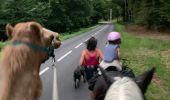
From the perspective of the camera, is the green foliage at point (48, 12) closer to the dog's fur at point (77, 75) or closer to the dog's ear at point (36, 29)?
the dog's fur at point (77, 75)

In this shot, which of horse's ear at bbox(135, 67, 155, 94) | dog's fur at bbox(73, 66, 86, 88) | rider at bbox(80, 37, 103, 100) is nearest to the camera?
horse's ear at bbox(135, 67, 155, 94)

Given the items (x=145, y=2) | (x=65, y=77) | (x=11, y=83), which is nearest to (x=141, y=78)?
(x=11, y=83)

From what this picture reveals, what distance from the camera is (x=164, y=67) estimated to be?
16078mm

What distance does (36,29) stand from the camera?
362 centimetres

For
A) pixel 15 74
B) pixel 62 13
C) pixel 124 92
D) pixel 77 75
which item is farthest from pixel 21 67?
pixel 62 13

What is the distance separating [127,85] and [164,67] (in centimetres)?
1324

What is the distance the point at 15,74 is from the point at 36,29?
1.44ft

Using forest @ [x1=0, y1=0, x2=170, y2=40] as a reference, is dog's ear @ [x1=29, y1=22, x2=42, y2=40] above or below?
above

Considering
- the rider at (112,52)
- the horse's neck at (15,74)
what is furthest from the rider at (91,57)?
the horse's neck at (15,74)

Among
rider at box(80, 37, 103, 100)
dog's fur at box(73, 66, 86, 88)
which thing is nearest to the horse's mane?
rider at box(80, 37, 103, 100)

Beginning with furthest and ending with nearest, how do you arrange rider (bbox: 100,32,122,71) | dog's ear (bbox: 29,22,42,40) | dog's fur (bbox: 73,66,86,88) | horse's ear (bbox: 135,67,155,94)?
dog's fur (bbox: 73,66,86,88) → rider (bbox: 100,32,122,71) → horse's ear (bbox: 135,67,155,94) → dog's ear (bbox: 29,22,42,40)

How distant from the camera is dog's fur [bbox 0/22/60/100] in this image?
11.3 ft

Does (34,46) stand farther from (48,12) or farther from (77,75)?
Result: (48,12)

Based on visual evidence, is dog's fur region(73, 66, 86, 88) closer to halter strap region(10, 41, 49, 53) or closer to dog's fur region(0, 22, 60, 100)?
halter strap region(10, 41, 49, 53)
